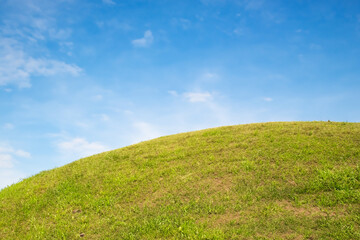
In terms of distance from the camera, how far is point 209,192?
45.3 feet

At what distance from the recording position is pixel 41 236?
12.9 metres

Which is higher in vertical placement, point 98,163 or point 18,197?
point 98,163

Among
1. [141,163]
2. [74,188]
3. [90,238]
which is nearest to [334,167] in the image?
[141,163]

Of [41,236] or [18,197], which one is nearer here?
[41,236]

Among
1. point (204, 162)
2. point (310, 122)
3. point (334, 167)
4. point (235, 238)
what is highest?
point (310, 122)

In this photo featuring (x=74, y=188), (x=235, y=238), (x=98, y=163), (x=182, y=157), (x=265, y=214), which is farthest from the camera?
(x=98, y=163)

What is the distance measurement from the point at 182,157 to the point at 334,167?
8.89 metres

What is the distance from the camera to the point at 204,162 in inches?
671

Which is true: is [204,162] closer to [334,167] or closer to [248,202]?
[248,202]

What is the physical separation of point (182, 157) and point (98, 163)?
6.42m

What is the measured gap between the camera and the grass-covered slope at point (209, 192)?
11359 millimetres

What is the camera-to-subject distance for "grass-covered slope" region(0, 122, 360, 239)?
11359mm

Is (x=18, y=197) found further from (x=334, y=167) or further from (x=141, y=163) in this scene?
(x=334, y=167)

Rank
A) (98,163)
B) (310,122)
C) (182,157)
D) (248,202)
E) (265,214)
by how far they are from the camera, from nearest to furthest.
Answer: (265,214)
(248,202)
(182,157)
(98,163)
(310,122)
